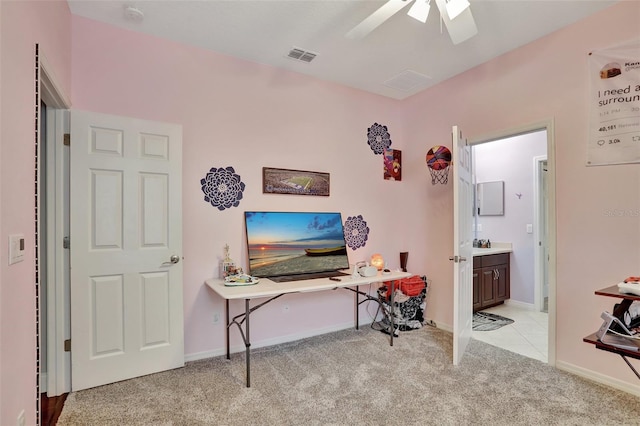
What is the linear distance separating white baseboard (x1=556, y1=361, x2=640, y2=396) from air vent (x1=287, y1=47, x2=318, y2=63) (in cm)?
356

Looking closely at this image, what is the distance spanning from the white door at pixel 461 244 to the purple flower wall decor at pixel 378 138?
1.04m

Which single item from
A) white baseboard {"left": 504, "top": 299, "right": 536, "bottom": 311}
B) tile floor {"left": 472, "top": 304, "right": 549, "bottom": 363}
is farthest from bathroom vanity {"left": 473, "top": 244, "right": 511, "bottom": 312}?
tile floor {"left": 472, "top": 304, "right": 549, "bottom": 363}

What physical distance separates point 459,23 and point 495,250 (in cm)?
344

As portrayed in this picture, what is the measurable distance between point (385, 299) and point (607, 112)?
8.74ft

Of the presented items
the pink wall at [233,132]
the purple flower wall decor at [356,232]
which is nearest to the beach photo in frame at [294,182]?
the pink wall at [233,132]

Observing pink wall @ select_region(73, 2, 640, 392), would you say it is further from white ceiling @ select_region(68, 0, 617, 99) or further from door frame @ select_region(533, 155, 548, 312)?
door frame @ select_region(533, 155, 548, 312)

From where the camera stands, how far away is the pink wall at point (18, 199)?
133 cm

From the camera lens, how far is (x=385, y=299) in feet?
12.7

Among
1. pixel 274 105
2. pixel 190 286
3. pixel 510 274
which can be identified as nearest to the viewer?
pixel 190 286

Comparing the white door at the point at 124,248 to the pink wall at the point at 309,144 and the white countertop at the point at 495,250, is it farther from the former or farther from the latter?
the white countertop at the point at 495,250

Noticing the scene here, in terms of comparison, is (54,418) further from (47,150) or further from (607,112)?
(607,112)

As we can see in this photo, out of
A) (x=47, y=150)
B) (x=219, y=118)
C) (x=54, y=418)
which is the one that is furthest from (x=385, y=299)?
(x=47, y=150)

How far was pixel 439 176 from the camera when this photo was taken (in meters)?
3.86

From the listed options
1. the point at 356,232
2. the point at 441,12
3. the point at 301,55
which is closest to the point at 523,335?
the point at 356,232
